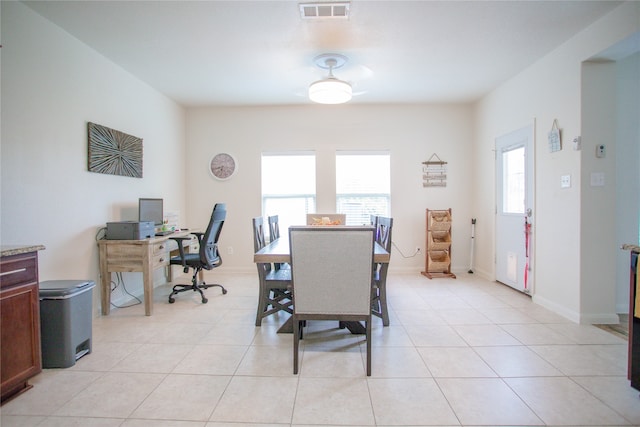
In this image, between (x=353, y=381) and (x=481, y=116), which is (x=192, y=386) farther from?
(x=481, y=116)

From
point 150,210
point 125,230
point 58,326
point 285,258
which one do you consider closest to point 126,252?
point 125,230

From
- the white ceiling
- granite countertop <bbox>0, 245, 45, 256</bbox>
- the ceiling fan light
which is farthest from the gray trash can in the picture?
the ceiling fan light

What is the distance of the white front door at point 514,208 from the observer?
3.60 meters

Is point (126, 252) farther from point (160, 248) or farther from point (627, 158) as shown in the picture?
point (627, 158)

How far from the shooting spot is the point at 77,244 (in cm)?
291

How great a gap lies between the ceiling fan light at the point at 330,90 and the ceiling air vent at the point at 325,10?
0.66 meters

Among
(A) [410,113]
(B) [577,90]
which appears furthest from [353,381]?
(A) [410,113]

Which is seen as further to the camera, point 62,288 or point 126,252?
point 126,252

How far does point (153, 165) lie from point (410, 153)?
12.2 ft

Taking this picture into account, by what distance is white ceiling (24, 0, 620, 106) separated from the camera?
246 cm

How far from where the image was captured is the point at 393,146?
4.92m

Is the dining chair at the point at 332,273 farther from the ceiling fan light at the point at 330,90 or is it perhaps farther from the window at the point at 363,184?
the window at the point at 363,184

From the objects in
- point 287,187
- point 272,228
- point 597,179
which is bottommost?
point 272,228

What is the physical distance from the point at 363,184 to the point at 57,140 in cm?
372
